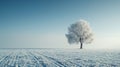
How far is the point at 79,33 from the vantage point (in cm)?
6906

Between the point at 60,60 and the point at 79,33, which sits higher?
the point at 79,33

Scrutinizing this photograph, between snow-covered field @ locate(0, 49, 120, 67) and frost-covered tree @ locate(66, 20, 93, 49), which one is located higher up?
frost-covered tree @ locate(66, 20, 93, 49)

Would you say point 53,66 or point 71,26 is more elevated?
point 71,26

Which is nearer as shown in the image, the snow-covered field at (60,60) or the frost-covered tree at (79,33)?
the snow-covered field at (60,60)

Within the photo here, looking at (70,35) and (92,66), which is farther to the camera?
(70,35)

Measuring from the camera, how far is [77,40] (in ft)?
230

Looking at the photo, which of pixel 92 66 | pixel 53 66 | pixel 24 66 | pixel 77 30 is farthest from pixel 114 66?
pixel 77 30

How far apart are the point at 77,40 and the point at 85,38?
3286 millimetres

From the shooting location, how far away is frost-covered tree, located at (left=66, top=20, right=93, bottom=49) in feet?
227

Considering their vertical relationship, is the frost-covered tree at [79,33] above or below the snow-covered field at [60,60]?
above

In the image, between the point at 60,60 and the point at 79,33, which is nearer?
the point at 60,60

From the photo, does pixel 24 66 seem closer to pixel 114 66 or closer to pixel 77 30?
pixel 114 66

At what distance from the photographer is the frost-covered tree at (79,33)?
69319 mm

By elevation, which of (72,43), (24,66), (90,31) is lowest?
(24,66)
